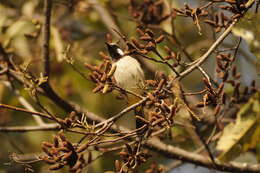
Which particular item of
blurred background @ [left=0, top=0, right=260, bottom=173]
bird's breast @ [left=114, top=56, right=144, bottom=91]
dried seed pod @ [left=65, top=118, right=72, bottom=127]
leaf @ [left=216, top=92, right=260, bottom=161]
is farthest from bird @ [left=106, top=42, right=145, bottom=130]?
dried seed pod @ [left=65, top=118, right=72, bottom=127]

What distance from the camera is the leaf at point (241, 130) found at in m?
2.74

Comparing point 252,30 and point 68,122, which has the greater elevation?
point 252,30

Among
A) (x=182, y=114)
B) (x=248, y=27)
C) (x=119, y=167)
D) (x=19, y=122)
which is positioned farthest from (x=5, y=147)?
(x=248, y=27)

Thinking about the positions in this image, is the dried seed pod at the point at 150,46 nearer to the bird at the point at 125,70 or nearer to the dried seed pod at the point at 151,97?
the dried seed pod at the point at 151,97

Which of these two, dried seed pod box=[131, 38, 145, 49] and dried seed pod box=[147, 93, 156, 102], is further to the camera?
dried seed pod box=[131, 38, 145, 49]

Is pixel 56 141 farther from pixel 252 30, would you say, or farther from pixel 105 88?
pixel 252 30

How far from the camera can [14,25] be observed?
4043mm

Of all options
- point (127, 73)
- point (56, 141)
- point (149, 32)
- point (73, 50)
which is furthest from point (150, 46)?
point (73, 50)

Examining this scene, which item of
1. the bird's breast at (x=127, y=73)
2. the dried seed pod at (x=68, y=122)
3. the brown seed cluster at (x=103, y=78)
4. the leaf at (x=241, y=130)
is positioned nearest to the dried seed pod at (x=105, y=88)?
the brown seed cluster at (x=103, y=78)

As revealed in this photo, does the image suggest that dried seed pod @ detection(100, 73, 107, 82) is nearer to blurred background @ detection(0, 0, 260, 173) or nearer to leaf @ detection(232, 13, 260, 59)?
leaf @ detection(232, 13, 260, 59)

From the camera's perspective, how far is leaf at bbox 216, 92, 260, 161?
2744mm

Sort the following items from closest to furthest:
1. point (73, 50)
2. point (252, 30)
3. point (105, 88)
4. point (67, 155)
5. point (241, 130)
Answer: point (67, 155), point (105, 88), point (252, 30), point (241, 130), point (73, 50)

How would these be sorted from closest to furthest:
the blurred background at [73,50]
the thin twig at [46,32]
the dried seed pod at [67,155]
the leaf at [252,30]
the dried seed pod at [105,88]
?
the dried seed pod at [67,155] → the dried seed pod at [105,88] → the leaf at [252,30] → the thin twig at [46,32] → the blurred background at [73,50]

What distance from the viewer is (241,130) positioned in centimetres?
278
